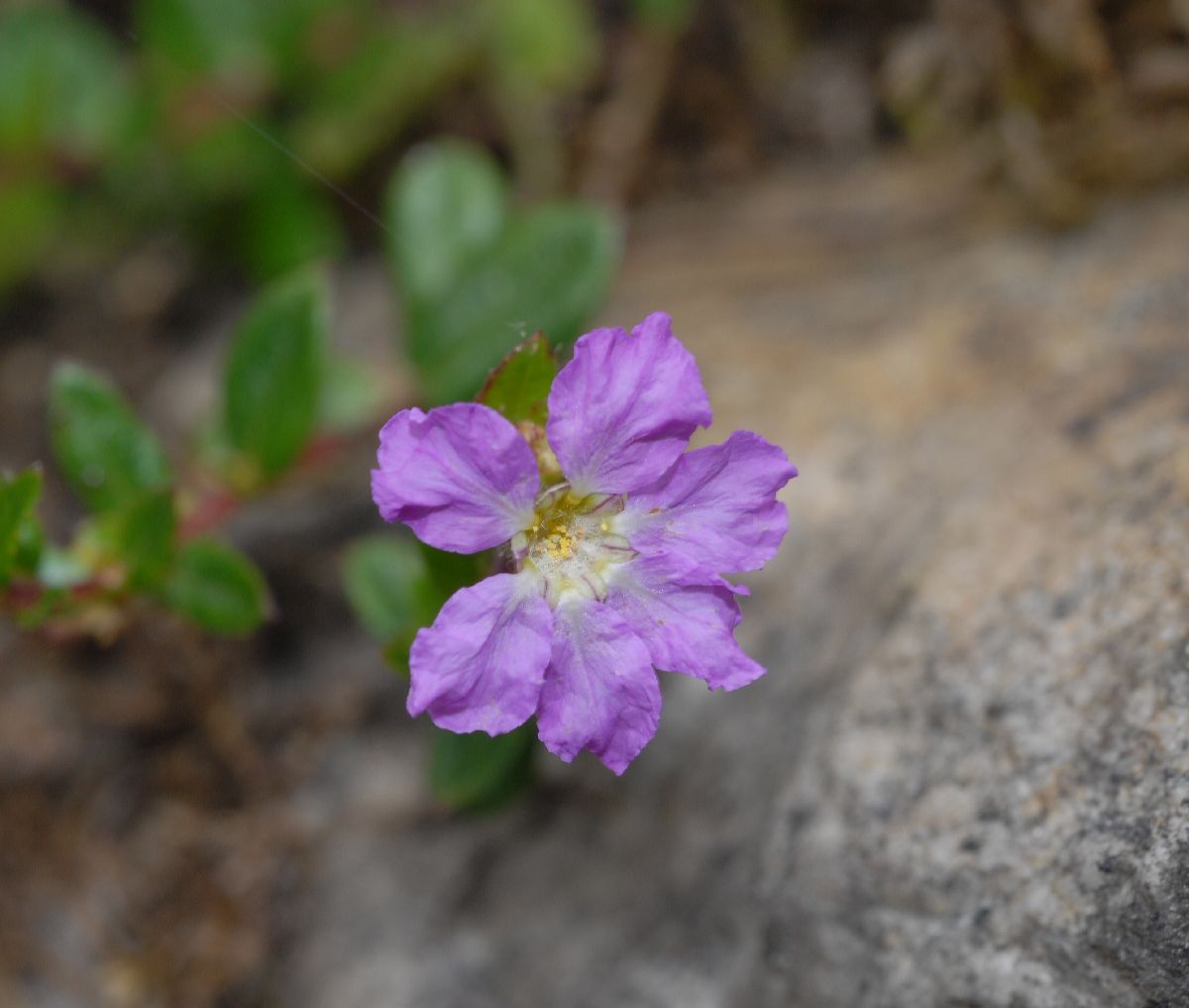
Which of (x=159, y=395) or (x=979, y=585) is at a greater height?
(x=159, y=395)

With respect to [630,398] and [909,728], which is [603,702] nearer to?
[630,398]

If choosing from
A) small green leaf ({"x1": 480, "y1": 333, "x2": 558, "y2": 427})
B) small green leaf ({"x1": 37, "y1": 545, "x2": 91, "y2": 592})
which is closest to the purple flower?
small green leaf ({"x1": 480, "y1": 333, "x2": 558, "y2": 427})

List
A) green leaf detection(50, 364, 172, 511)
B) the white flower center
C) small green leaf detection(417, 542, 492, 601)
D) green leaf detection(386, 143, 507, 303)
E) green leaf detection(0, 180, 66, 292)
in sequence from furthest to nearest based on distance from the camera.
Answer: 1. green leaf detection(0, 180, 66, 292)
2. green leaf detection(386, 143, 507, 303)
3. green leaf detection(50, 364, 172, 511)
4. small green leaf detection(417, 542, 492, 601)
5. the white flower center

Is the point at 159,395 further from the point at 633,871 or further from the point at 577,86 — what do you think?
the point at 633,871

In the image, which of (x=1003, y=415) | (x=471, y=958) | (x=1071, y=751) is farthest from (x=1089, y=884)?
(x=471, y=958)

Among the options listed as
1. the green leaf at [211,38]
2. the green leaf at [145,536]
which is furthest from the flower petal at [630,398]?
the green leaf at [211,38]

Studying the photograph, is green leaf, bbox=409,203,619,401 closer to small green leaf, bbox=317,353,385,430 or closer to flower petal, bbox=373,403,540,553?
small green leaf, bbox=317,353,385,430

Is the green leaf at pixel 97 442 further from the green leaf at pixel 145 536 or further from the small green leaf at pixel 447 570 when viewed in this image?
the small green leaf at pixel 447 570
